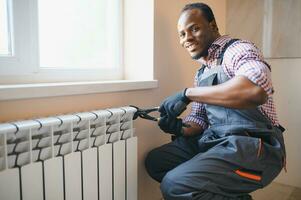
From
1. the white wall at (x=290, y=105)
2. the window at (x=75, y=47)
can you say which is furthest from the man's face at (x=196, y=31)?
the white wall at (x=290, y=105)

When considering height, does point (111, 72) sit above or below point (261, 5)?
below

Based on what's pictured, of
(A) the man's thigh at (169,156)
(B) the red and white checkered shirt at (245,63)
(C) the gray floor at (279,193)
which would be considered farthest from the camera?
(C) the gray floor at (279,193)

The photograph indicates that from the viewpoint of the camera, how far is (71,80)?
4.59 ft

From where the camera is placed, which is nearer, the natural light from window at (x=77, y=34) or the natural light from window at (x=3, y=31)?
the natural light from window at (x=3, y=31)

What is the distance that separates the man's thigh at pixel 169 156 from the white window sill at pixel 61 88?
321 mm

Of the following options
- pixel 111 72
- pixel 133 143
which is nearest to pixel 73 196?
pixel 133 143

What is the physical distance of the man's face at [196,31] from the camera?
1.32 meters

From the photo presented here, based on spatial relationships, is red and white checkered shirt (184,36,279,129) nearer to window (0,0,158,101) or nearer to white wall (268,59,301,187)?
window (0,0,158,101)

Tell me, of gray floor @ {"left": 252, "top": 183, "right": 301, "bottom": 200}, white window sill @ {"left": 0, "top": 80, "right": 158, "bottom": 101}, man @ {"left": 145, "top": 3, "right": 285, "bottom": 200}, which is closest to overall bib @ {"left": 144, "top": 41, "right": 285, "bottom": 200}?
man @ {"left": 145, "top": 3, "right": 285, "bottom": 200}

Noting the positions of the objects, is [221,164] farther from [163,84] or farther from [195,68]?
[195,68]

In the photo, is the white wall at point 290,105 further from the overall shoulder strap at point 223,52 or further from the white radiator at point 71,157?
the white radiator at point 71,157

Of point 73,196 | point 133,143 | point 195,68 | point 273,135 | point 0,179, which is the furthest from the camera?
point 195,68

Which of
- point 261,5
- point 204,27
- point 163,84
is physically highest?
point 261,5

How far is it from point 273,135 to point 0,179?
3.22ft
